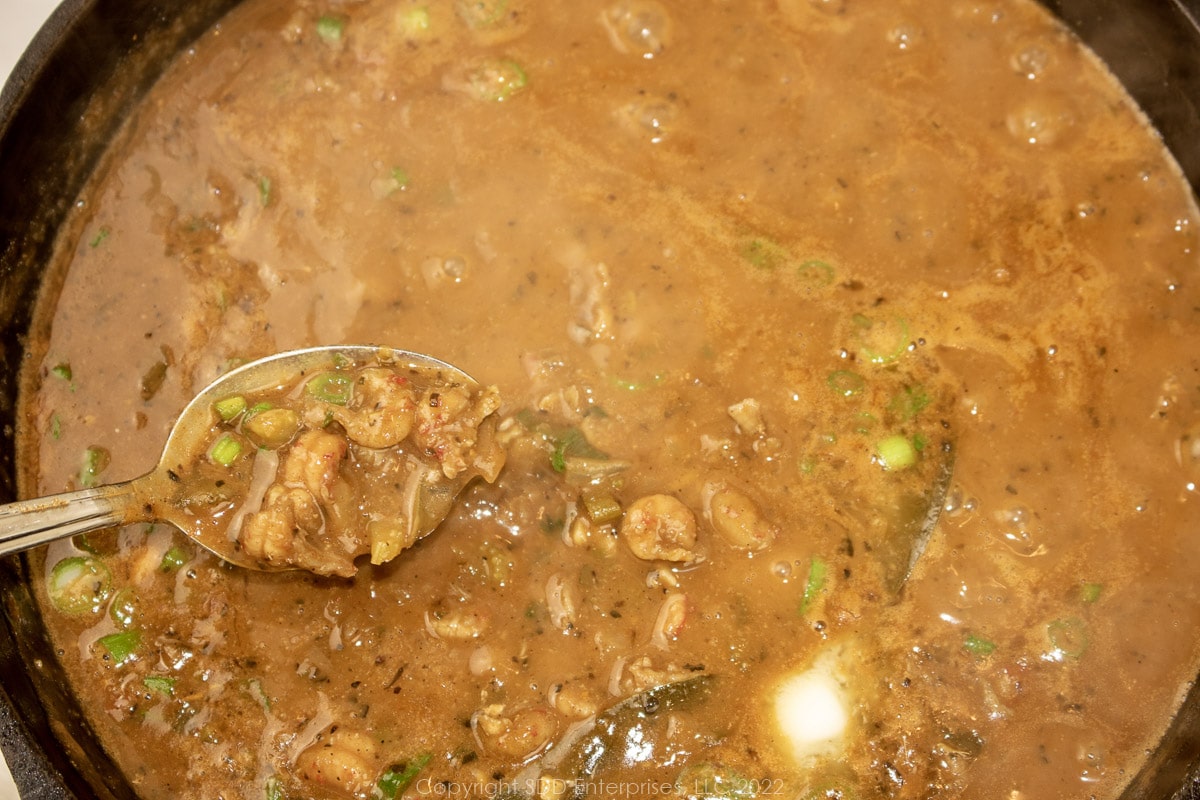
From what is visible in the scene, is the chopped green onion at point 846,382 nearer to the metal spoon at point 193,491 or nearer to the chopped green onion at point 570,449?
the chopped green onion at point 570,449

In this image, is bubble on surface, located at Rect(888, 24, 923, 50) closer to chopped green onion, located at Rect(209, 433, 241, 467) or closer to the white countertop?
chopped green onion, located at Rect(209, 433, 241, 467)

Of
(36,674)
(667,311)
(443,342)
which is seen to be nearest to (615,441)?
(667,311)

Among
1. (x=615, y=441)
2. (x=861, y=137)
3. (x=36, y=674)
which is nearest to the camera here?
(x=36, y=674)

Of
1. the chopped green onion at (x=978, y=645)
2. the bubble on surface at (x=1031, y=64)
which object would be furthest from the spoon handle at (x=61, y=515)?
the bubble on surface at (x=1031, y=64)

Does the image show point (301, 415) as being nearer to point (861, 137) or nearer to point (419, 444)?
point (419, 444)

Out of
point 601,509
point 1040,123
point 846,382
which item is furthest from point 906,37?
point 601,509
